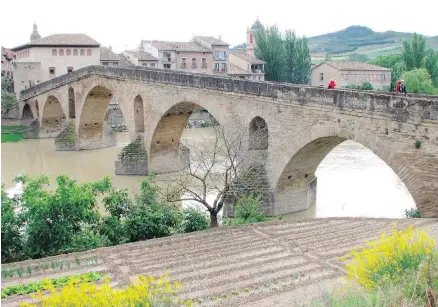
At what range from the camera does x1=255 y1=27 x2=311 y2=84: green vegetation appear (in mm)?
54188

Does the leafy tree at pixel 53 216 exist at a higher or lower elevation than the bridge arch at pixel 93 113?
lower

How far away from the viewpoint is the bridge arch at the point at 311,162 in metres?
13.8

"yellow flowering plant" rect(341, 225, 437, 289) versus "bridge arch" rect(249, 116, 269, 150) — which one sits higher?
"bridge arch" rect(249, 116, 269, 150)

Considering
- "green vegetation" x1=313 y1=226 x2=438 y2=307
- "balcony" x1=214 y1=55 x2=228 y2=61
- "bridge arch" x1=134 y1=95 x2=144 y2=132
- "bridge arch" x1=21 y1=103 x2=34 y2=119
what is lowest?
"green vegetation" x1=313 y1=226 x2=438 y2=307

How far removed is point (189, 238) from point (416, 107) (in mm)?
6665

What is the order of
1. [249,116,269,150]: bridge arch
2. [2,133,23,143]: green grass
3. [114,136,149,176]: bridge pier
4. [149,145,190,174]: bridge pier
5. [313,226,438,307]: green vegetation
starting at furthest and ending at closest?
[2,133,23,143]: green grass, [149,145,190,174]: bridge pier, [114,136,149,176]: bridge pier, [249,116,269,150]: bridge arch, [313,226,438,307]: green vegetation

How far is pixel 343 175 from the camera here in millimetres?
24312

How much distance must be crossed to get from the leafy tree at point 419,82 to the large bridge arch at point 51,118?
2736 cm

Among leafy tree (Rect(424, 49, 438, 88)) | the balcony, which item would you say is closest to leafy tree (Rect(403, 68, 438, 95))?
leafy tree (Rect(424, 49, 438, 88))

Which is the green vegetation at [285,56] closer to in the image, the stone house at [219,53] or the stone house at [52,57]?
the stone house at [219,53]

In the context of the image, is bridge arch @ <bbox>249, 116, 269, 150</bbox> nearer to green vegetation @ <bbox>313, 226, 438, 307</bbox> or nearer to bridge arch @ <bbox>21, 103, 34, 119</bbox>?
green vegetation @ <bbox>313, 226, 438, 307</bbox>

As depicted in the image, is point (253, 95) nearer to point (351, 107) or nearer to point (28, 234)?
point (351, 107)

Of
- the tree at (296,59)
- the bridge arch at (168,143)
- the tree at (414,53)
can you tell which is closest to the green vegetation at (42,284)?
the bridge arch at (168,143)

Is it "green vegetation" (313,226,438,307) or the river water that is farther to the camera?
the river water
